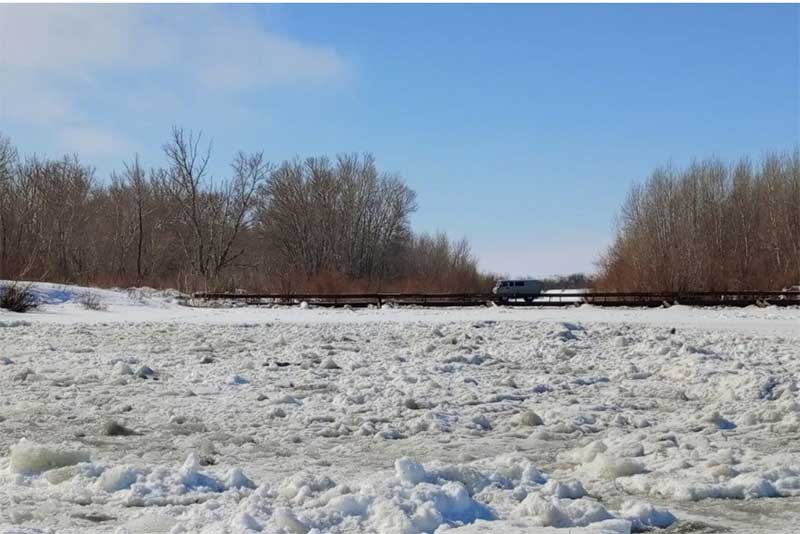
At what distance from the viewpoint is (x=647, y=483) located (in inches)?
214

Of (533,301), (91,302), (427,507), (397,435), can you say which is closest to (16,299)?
(91,302)

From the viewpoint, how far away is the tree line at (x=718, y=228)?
46062 mm

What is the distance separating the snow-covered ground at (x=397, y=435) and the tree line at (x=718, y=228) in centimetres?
3261

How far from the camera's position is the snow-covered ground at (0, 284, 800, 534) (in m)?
4.64

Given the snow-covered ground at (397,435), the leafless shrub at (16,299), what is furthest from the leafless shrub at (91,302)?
the snow-covered ground at (397,435)

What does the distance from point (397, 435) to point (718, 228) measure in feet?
167

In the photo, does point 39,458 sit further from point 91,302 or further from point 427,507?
point 91,302

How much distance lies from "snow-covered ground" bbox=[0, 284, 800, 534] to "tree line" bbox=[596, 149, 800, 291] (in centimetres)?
3261

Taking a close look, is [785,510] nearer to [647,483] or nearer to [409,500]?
[647,483]

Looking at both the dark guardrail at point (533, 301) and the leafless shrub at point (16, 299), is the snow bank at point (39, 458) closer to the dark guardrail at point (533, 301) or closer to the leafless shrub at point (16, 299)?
the leafless shrub at point (16, 299)

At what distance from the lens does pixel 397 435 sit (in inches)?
287

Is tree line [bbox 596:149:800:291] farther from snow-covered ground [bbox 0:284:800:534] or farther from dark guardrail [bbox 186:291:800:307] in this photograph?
snow-covered ground [bbox 0:284:800:534]

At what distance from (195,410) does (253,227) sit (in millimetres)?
63058

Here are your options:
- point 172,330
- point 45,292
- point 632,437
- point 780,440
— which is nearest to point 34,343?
point 172,330
